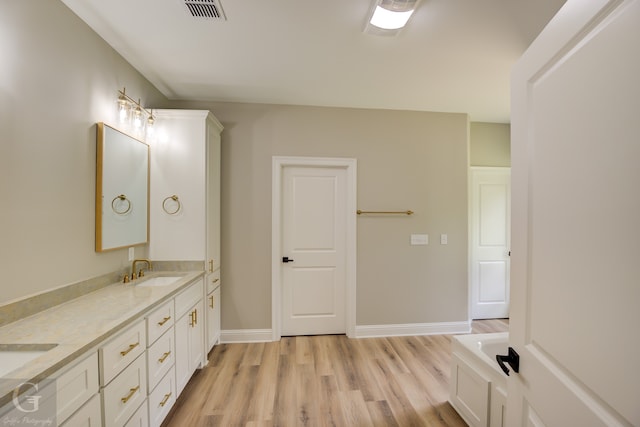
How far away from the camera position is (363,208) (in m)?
3.10

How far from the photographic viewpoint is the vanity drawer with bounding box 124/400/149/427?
138 cm

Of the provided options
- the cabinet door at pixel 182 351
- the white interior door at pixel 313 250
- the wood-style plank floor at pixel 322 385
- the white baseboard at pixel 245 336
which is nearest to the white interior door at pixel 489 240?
the wood-style plank floor at pixel 322 385

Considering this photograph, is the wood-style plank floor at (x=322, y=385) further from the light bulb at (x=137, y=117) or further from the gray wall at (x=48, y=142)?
the light bulb at (x=137, y=117)

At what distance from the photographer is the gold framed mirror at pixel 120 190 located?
6.01ft

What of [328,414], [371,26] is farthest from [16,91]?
[328,414]

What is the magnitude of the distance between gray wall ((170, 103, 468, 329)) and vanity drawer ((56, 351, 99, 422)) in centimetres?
180

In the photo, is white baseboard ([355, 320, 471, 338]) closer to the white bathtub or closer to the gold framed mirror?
the white bathtub

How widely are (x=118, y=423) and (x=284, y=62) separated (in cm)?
251

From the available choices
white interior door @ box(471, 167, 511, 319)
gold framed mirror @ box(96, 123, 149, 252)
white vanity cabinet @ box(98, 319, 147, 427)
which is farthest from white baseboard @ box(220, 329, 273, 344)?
white interior door @ box(471, 167, 511, 319)

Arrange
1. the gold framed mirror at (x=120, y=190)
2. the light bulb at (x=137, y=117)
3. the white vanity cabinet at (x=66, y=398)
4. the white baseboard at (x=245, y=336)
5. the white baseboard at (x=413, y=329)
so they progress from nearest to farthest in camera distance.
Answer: the white vanity cabinet at (x=66, y=398), the gold framed mirror at (x=120, y=190), the light bulb at (x=137, y=117), the white baseboard at (x=245, y=336), the white baseboard at (x=413, y=329)

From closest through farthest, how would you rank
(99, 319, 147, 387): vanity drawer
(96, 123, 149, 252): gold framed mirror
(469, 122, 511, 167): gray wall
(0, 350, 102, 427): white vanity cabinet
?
(0, 350, 102, 427): white vanity cabinet → (99, 319, 147, 387): vanity drawer → (96, 123, 149, 252): gold framed mirror → (469, 122, 511, 167): gray wall

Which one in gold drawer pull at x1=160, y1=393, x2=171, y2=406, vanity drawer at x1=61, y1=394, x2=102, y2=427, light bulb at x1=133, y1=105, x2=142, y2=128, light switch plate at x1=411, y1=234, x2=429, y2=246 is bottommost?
gold drawer pull at x1=160, y1=393, x2=171, y2=406

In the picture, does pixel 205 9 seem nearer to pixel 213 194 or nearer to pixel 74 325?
pixel 213 194

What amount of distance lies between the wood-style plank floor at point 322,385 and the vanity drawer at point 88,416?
826 mm
